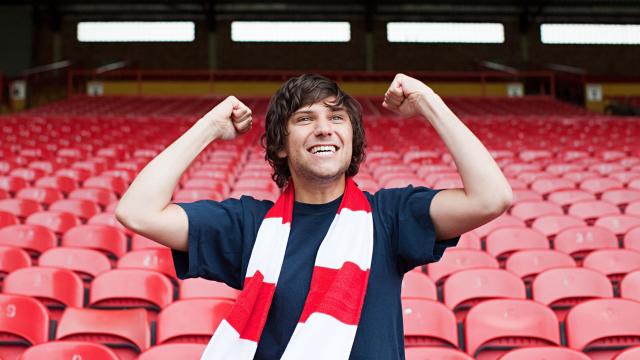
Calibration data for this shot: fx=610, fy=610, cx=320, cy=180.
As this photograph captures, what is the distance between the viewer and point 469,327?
248 cm

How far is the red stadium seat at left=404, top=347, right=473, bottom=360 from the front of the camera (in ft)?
6.71

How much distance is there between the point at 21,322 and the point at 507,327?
6.44 ft

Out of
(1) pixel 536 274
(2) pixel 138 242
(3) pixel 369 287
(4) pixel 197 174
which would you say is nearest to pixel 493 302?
(1) pixel 536 274

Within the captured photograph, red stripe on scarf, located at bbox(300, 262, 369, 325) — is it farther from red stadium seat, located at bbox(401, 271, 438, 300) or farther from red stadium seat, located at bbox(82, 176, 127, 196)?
red stadium seat, located at bbox(82, 176, 127, 196)

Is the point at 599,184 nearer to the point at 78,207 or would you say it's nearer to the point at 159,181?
the point at 78,207

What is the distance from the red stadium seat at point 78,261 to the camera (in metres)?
3.15

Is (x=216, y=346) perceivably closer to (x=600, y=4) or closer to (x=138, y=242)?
(x=138, y=242)

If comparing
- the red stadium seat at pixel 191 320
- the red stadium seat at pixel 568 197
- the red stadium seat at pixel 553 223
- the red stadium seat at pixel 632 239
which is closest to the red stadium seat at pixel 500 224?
the red stadium seat at pixel 553 223

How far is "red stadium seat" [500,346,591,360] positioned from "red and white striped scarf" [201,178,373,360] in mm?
1098

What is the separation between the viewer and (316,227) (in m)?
1.23

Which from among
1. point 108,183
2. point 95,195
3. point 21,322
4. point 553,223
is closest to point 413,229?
point 21,322

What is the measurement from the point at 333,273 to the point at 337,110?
1.13 ft

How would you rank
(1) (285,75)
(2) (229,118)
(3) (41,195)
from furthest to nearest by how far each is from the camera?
1. (1) (285,75)
2. (3) (41,195)
3. (2) (229,118)

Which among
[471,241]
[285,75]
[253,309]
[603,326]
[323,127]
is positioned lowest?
[603,326]
